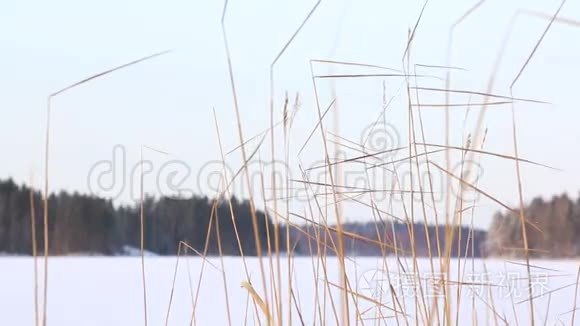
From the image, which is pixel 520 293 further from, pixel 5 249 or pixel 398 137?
pixel 5 249

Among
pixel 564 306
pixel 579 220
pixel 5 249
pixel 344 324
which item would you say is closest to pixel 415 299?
pixel 344 324

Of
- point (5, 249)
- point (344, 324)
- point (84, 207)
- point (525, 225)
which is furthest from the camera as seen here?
point (84, 207)

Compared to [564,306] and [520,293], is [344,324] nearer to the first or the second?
[520,293]

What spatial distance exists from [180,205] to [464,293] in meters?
3.13

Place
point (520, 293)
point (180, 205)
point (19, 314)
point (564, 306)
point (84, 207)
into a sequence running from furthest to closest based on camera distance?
point (84, 207)
point (180, 205)
point (19, 314)
point (564, 306)
point (520, 293)

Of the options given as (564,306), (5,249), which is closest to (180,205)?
(5,249)

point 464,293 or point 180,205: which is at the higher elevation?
point 180,205

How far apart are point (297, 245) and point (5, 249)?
416 centimetres

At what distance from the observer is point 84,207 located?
5996 millimetres

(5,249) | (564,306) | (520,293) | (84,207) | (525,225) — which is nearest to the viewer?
(525,225)

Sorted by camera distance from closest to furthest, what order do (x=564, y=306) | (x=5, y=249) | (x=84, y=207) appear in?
1. (x=564, y=306)
2. (x=5, y=249)
3. (x=84, y=207)

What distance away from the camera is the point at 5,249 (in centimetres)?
491

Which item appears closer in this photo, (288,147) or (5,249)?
(288,147)


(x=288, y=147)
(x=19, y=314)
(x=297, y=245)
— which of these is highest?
(x=288, y=147)
